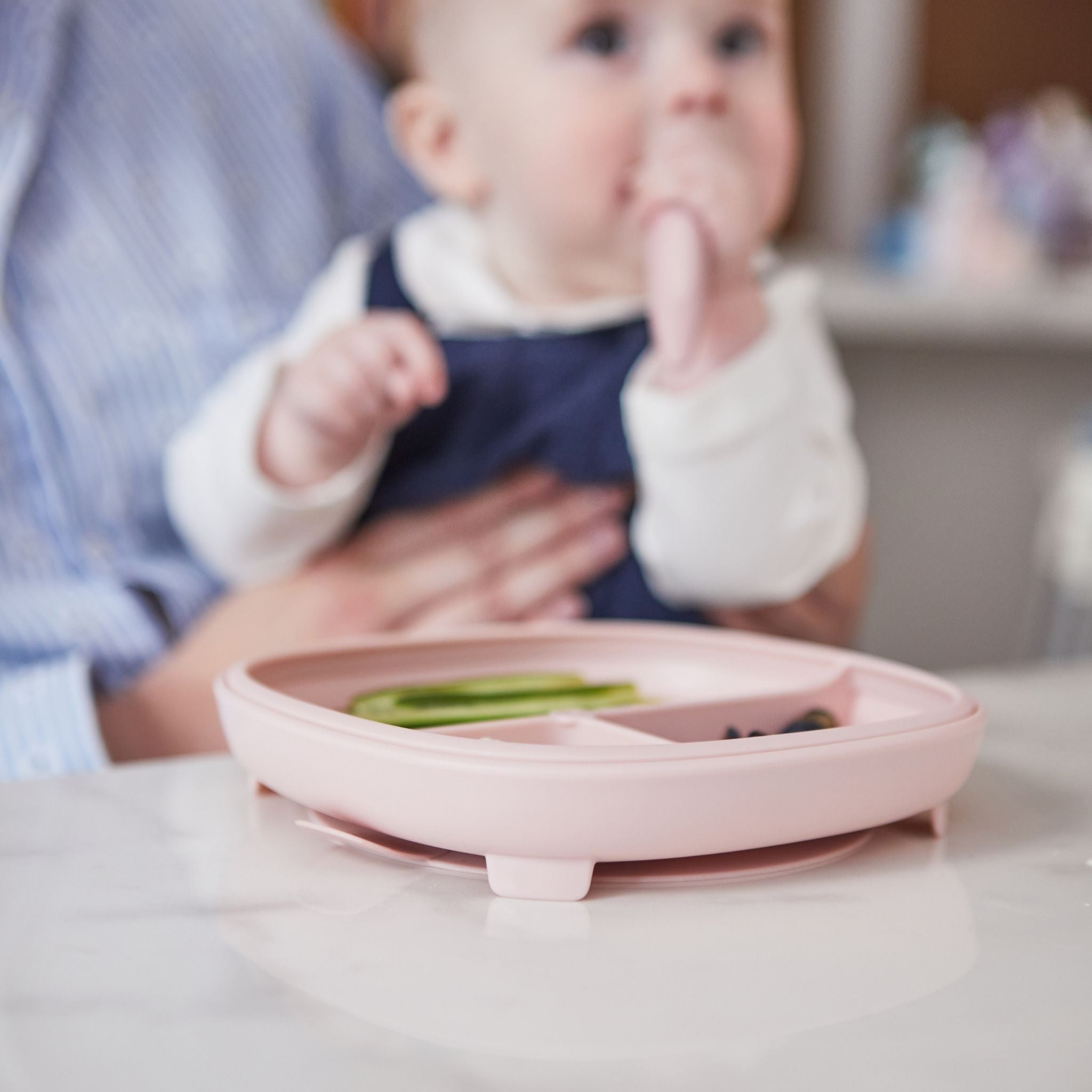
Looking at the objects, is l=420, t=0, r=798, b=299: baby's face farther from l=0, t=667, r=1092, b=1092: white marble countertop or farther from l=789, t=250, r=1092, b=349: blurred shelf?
l=789, t=250, r=1092, b=349: blurred shelf

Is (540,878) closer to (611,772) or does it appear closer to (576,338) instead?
(611,772)

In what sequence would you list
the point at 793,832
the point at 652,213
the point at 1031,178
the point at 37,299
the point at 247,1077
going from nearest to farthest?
1. the point at 247,1077
2. the point at 793,832
3. the point at 652,213
4. the point at 37,299
5. the point at 1031,178

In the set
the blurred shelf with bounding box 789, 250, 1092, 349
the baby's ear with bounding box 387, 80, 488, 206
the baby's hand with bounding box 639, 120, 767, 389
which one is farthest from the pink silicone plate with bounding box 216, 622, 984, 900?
the blurred shelf with bounding box 789, 250, 1092, 349

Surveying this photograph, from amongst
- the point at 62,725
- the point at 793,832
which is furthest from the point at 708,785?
the point at 62,725

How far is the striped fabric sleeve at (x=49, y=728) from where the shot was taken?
0.73 m

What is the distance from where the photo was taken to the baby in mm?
697

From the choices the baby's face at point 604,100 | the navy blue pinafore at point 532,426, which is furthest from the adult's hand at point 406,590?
the baby's face at point 604,100

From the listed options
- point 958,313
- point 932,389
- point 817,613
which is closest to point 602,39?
point 817,613

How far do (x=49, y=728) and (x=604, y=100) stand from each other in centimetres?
47

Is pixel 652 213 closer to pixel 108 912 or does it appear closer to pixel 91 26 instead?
pixel 108 912

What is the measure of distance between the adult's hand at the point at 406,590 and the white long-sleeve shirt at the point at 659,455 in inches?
1.2

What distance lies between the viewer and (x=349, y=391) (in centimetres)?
71

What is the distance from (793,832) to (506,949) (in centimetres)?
10

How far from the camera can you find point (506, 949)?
373 mm
